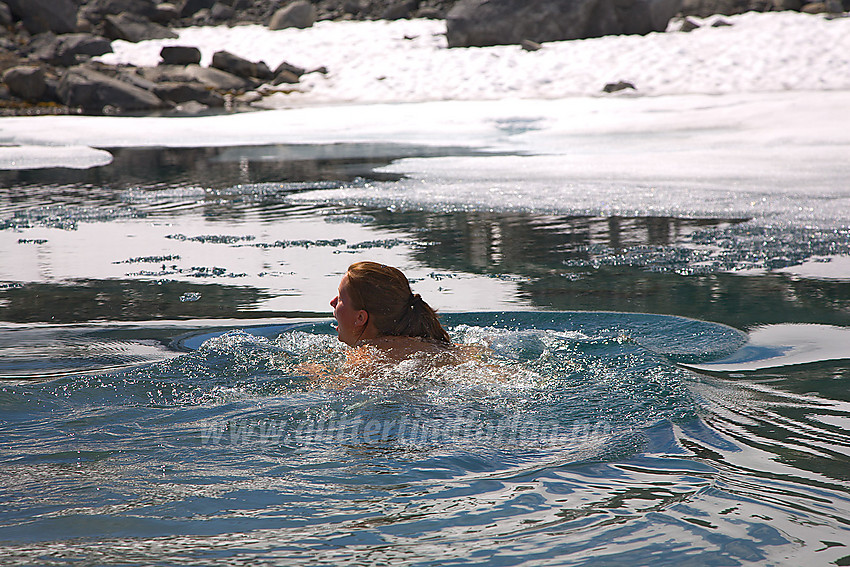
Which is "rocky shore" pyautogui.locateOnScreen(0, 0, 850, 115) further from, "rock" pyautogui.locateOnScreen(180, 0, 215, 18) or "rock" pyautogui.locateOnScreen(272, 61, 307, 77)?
"rock" pyautogui.locateOnScreen(180, 0, 215, 18)

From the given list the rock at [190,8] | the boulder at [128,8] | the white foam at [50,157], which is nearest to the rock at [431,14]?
the rock at [190,8]

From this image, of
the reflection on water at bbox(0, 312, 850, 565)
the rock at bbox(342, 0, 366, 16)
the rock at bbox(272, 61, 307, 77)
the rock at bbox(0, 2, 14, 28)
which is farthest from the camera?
the rock at bbox(342, 0, 366, 16)

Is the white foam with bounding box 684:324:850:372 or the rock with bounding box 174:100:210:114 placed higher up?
the rock with bounding box 174:100:210:114

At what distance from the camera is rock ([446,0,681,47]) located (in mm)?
23453

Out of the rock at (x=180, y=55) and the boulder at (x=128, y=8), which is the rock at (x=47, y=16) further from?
the rock at (x=180, y=55)

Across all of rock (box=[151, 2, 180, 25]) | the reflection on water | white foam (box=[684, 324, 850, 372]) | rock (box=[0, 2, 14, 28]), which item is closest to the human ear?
the reflection on water

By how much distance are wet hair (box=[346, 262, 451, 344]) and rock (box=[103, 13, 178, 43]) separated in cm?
2776

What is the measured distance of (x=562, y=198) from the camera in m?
8.34

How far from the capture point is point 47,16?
98.3 ft

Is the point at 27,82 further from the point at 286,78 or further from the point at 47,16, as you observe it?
the point at 47,16

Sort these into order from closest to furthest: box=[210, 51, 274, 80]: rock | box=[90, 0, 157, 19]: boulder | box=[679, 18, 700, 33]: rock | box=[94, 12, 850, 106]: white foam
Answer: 1. box=[94, 12, 850, 106]: white foam
2. box=[679, 18, 700, 33]: rock
3. box=[210, 51, 274, 80]: rock
4. box=[90, 0, 157, 19]: boulder

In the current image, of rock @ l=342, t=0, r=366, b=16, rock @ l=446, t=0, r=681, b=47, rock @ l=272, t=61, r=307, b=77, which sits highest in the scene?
rock @ l=342, t=0, r=366, b=16

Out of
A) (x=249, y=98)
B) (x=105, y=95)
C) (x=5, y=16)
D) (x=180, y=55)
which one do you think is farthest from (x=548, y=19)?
(x=5, y=16)

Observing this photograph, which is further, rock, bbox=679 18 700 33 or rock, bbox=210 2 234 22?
rock, bbox=210 2 234 22
